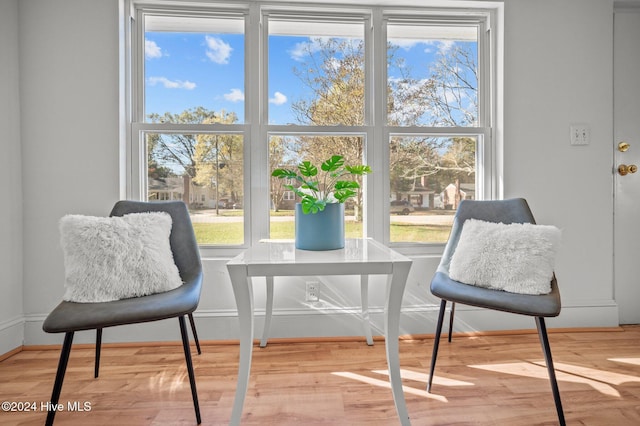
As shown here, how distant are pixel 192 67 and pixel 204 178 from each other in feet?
2.31

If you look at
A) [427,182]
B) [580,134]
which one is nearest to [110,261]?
[427,182]

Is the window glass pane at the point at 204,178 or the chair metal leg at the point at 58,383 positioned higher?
the window glass pane at the point at 204,178

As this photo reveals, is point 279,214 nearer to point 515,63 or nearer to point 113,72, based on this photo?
point 113,72

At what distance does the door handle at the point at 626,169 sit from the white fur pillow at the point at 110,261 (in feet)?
9.24

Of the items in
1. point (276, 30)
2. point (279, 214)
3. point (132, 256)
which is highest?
point (276, 30)

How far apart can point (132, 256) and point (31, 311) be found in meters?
1.11

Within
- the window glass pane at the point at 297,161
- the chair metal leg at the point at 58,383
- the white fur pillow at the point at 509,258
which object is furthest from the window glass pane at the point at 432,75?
the chair metal leg at the point at 58,383

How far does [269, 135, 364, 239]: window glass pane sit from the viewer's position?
2.26m

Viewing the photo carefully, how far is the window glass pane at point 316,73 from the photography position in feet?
7.43

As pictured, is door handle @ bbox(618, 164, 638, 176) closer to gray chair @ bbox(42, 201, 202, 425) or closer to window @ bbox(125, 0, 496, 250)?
window @ bbox(125, 0, 496, 250)

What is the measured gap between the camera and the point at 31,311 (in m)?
2.07

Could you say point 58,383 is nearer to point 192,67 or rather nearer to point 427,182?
point 192,67

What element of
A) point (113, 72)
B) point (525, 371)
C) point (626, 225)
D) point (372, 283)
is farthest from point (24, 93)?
point (626, 225)

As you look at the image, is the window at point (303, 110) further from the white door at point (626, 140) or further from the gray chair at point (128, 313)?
the white door at point (626, 140)
